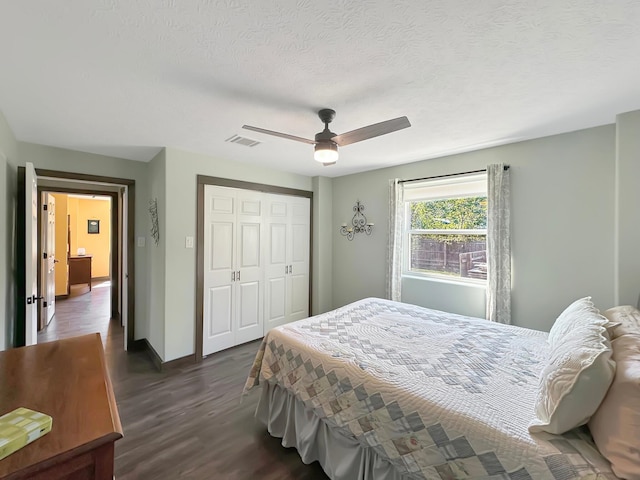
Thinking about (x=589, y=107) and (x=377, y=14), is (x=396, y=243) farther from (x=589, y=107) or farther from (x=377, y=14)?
(x=377, y=14)

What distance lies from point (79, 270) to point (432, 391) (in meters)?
8.97

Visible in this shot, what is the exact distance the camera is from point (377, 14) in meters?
1.22

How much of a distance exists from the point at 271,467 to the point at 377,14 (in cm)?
261

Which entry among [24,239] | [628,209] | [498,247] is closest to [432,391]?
[498,247]

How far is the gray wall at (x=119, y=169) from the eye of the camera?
2963 mm

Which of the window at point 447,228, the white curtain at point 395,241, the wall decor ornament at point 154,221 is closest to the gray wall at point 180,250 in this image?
the wall decor ornament at point 154,221

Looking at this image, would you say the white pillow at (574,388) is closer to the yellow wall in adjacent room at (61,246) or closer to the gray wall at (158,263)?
the gray wall at (158,263)

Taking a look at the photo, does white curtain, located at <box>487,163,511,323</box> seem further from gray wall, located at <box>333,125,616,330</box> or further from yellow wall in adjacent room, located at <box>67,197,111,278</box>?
yellow wall in adjacent room, located at <box>67,197,111,278</box>

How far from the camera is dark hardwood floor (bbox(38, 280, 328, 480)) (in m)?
1.78

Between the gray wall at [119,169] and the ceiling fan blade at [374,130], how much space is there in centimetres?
297

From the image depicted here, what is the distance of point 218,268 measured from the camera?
351 centimetres

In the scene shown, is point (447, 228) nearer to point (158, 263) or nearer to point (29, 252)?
point (158, 263)

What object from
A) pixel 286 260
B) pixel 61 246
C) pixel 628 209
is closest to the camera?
pixel 628 209

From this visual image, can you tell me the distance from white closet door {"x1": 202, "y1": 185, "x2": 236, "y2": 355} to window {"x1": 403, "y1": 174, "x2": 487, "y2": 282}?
7.79 ft
